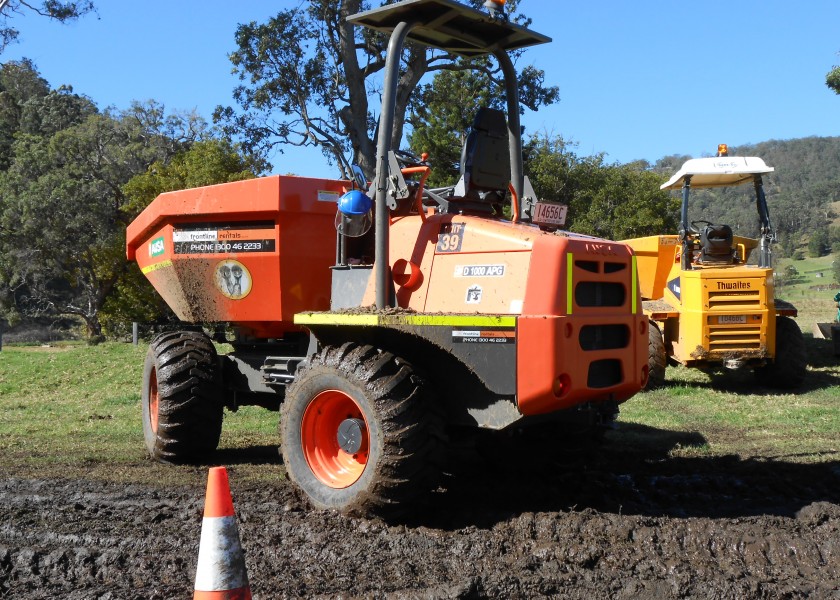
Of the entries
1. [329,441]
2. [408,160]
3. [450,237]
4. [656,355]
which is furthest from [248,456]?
[656,355]

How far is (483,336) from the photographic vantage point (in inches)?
193

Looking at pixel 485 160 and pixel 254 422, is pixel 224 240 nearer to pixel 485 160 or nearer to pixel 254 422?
pixel 485 160

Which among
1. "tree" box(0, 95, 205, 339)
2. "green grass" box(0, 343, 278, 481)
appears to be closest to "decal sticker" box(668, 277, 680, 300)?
"green grass" box(0, 343, 278, 481)

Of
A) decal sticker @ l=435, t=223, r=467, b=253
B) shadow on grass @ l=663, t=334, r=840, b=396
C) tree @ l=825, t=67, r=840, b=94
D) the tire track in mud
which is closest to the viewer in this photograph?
the tire track in mud

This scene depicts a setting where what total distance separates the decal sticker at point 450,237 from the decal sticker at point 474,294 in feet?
0.94

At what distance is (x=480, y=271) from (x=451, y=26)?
A: 1.74 metres

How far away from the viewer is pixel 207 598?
3354 millimetres

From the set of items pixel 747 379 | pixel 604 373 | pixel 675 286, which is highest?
pixel 675 286

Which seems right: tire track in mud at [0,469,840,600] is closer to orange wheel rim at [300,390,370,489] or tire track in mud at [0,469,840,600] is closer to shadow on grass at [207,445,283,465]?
orange wheel rim at [300,390,370,489]

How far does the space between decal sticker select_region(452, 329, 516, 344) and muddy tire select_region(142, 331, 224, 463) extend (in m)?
3.14

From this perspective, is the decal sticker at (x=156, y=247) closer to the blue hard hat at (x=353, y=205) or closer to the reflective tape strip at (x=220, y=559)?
the blue hard hat at (x=353, y=205)

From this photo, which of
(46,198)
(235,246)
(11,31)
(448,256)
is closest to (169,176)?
(46,198)

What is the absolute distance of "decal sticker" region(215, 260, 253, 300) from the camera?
22.5 feet

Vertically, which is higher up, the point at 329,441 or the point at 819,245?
the point at 819,245
